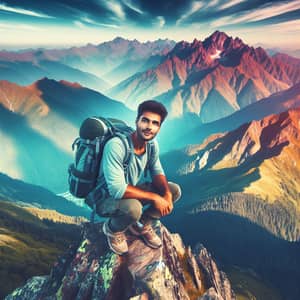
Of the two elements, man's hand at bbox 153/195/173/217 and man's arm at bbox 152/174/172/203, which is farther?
man's arm at bbox 152/174/172/203

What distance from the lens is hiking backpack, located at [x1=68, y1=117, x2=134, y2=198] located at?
14.4 metres

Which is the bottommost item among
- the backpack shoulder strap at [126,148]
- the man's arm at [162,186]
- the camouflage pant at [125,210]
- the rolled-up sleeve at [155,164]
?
the camouflage pant at [125,210]

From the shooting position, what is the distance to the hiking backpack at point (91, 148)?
14.4m

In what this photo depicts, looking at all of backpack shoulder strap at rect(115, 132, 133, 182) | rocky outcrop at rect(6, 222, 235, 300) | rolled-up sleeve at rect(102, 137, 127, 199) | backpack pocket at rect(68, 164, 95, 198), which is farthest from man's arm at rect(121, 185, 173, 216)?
A: rocky outcrop at rect(6, 222, 235, 300)

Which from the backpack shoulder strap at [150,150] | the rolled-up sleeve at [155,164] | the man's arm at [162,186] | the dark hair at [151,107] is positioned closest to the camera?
the dark hair at [151,107]

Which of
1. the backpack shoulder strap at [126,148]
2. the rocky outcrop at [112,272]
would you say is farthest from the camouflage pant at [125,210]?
the rocky outcrop at [112,272]

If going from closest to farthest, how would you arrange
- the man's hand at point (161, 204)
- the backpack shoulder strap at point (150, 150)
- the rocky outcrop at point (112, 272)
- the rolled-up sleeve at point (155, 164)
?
the man's hand at point (161, 204) → the backpack shoulder strap at point (150, 150) → the rolled-up sleeve at point (155, 164) → the rocky outcrop at point (112, 272)

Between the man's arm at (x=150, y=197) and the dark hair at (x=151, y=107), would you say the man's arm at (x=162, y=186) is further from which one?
the dark hair at (x=151, y=107)

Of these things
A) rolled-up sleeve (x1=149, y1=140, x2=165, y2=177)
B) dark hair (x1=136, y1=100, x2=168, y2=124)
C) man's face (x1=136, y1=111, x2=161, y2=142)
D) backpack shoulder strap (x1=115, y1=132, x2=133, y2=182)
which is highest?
dark hair (x1=136, y1=100, x2=168, y2=124)

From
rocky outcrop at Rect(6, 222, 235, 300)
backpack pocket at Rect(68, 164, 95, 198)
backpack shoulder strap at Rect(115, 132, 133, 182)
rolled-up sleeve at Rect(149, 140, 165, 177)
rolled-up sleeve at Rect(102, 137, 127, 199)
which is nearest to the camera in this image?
rolled-up sleeve at Rect(102, 137, 127, 199)

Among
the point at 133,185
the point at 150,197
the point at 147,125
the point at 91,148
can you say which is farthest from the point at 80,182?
the point at 147,125

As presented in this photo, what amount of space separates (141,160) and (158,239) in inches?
173

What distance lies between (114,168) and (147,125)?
199 cm

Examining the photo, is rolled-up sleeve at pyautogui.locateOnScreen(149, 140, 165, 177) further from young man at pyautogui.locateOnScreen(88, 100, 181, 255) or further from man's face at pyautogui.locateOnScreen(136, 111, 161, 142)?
man's face at pyautogui.locateOnScreen(136, 111, 161, 142)
